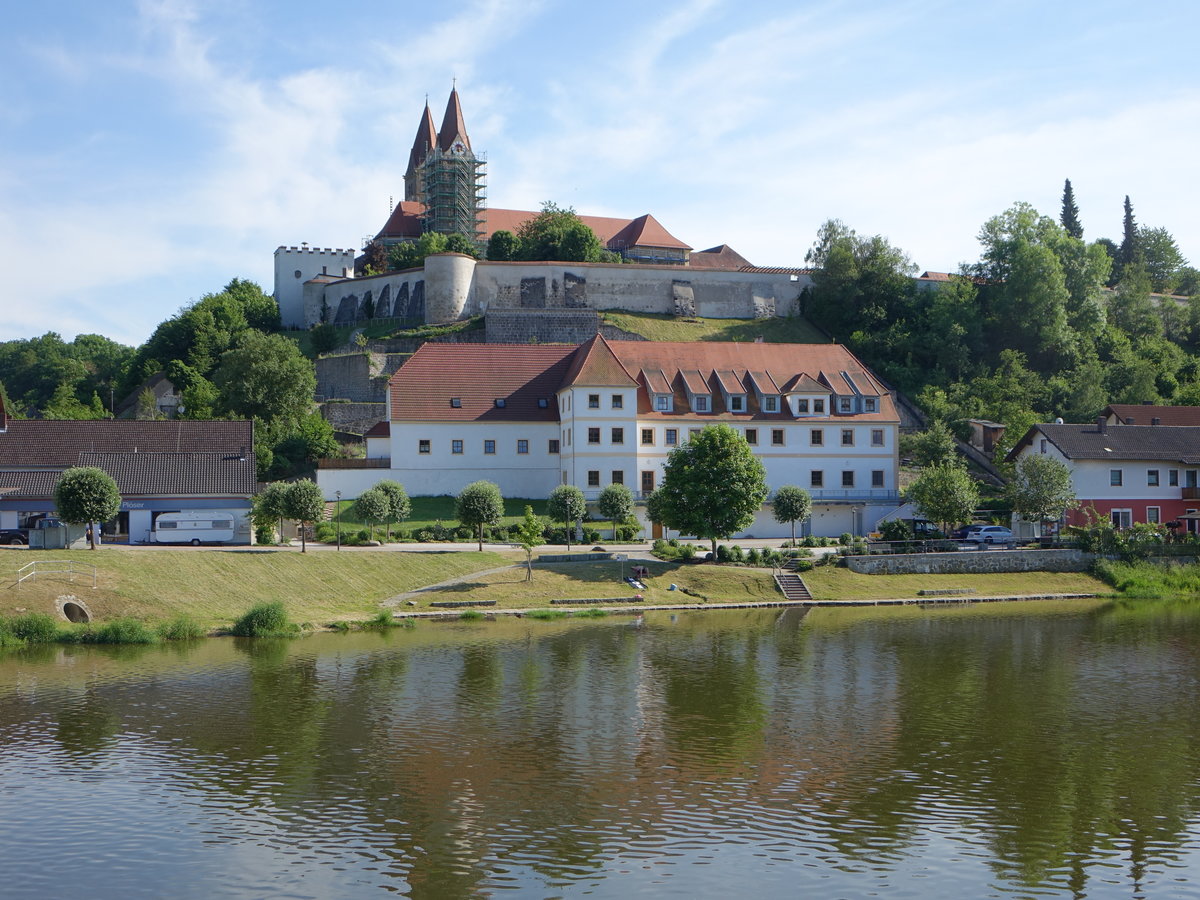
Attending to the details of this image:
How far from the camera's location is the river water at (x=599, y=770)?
656 inches

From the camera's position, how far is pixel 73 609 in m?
36.6

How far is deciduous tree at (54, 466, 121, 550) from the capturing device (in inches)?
1640

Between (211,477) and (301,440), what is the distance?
13834 millimetres

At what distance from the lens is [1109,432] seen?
190ft

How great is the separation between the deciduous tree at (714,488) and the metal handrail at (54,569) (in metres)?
22.0

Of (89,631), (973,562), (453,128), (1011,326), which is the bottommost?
(89,631)

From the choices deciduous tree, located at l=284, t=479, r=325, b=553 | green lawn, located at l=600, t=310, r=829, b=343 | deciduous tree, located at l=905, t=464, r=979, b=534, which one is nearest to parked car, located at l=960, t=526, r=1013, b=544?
deciduous tree, located at l=905, t=464, r=979, b=534

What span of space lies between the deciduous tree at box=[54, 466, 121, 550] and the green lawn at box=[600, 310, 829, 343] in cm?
5040

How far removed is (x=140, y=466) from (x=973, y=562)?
120 feet

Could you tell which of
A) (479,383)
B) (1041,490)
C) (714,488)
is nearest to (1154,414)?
(1041,490)

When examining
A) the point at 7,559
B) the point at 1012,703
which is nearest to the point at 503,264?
the point at 7,559

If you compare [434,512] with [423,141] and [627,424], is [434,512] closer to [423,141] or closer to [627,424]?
[627,424]

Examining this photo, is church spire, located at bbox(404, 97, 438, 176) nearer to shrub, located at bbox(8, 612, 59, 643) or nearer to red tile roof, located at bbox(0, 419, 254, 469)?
red tile roof, located at bbox(0, 419, 254, 469)

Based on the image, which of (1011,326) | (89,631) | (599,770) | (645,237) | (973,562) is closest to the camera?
(599,770)
